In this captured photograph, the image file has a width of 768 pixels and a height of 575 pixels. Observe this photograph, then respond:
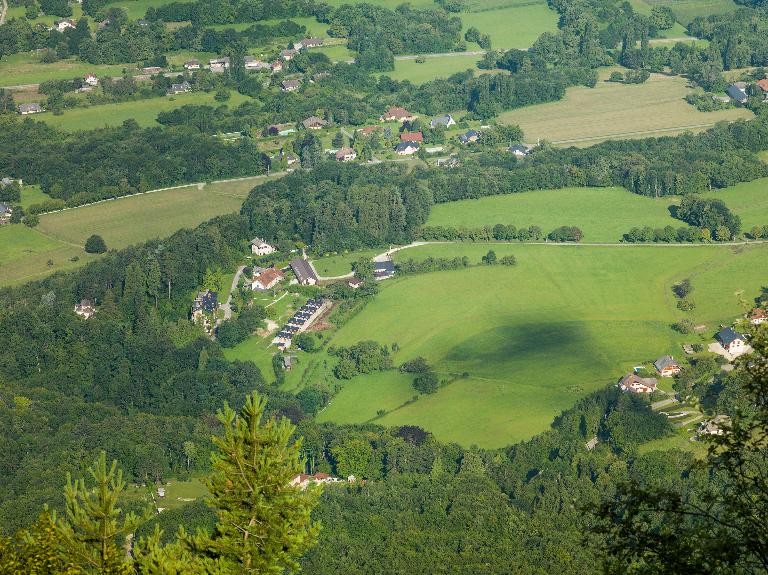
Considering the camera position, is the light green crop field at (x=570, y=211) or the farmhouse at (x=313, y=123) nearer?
the light green crop field at (x=570, y=211)

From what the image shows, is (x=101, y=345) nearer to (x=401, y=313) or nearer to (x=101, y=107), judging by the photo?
(x=401, y=313)

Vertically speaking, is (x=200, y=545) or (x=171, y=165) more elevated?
(x=200, y=545)

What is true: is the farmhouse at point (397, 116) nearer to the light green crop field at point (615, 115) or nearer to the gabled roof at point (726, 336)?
the light green crop field at point (615, 115)

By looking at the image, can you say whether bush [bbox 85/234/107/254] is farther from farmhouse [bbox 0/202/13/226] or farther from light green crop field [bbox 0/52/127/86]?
light green crop field [bbox 0/52/127/86]

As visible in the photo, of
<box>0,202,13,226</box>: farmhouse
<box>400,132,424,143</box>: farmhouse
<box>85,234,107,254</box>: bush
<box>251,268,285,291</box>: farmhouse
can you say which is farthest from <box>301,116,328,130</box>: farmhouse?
<box>251,268,285,291</box>: farmhouse

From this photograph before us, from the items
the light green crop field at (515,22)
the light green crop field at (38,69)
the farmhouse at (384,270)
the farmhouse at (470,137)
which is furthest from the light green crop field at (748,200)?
the light green crop field at (38,69)

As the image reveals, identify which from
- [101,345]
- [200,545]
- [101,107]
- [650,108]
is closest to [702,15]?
[650,108]
